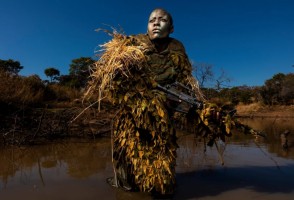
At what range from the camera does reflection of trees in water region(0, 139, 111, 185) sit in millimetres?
5629

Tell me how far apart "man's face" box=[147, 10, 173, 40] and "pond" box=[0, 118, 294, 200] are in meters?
1.63

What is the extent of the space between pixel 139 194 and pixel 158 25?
7.74ft

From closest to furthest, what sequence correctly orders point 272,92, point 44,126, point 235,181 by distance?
point 235,181 → point 44,126 → point 272,92

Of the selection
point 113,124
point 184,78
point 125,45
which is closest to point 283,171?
point 184,78

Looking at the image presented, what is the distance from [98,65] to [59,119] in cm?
613

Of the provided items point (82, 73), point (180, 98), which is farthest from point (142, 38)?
point (82, 73)

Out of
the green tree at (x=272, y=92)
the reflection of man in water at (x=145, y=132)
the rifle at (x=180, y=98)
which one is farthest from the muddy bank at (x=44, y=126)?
the green tree at (x=272, y=92)

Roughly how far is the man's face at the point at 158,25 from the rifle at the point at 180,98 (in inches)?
29.9

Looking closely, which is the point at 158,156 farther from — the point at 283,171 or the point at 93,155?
the point at 93,155

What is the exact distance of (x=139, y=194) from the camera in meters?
4.20

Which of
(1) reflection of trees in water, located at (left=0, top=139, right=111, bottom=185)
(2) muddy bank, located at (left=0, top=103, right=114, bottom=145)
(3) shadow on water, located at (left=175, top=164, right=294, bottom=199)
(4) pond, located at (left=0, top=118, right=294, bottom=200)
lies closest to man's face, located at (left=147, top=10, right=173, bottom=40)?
(4) pond, located at (left=0, top=118, right=294, bottom=200)

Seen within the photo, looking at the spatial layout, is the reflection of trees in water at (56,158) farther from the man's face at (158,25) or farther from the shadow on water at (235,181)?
the man's face at (158,25)

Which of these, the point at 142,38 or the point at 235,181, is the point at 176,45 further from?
the point at 235,181

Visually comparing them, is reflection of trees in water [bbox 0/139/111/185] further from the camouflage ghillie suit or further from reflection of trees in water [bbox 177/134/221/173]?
the camouflage ghillie suit
